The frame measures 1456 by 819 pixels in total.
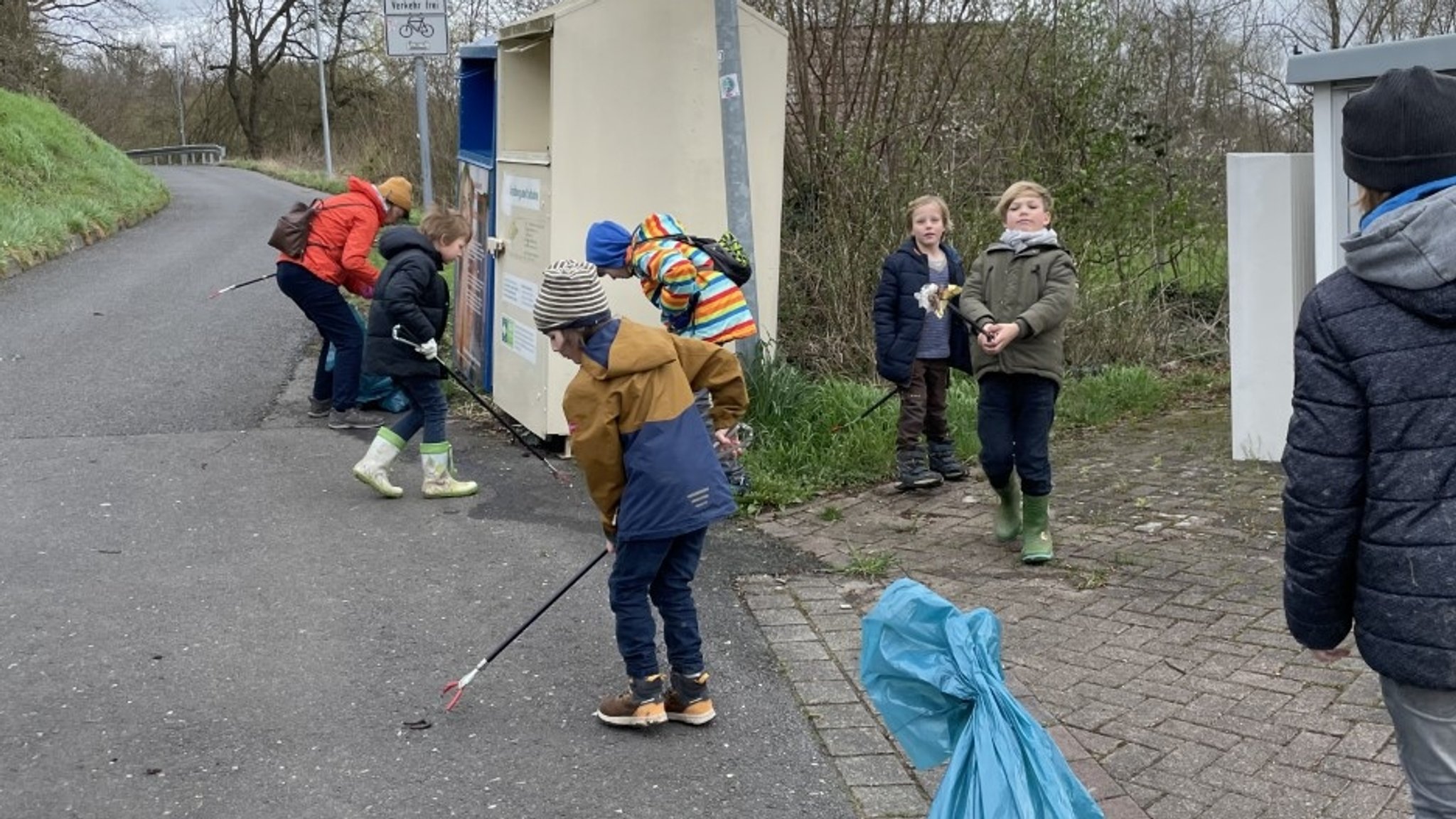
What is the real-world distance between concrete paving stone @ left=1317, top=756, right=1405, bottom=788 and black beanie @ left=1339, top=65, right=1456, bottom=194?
6.26 ft

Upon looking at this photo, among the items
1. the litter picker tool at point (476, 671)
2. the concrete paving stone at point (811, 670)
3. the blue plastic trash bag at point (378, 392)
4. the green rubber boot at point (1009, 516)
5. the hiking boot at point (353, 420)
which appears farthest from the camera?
the blue plastic trash bag at point (378, 392)

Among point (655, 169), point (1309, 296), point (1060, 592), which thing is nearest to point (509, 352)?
point (655, 169)

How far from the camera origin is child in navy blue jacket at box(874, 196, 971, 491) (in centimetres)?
673

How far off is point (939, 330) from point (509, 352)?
8.00 ft

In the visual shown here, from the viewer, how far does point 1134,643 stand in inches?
192

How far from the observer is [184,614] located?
5.20 m

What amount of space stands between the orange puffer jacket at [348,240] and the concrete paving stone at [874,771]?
4918 mm

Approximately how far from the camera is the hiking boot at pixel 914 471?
6953 millimetres

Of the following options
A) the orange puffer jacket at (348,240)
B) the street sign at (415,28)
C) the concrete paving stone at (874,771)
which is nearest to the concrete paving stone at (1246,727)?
the concrete paving stone at (874,771)

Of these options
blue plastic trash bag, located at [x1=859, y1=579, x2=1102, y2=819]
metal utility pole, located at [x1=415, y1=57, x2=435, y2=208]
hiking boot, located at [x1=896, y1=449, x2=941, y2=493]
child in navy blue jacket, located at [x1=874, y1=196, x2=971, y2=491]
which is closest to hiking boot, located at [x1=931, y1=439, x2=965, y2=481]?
child in navy blue jacket, located at [x1=874, y1=196, x2=971, y2=491]

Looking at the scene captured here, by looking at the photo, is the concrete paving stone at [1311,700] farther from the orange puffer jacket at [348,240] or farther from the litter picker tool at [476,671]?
the orange puffer jacket at [348,240]

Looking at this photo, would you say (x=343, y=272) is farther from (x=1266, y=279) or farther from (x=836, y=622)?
(x=1266, y=279)

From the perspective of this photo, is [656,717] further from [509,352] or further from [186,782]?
[509,352]

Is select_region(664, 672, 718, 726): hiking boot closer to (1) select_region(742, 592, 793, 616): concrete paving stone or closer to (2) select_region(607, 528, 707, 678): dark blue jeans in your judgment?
(2) select_region(607, 528, 707, 678): dark blue jeans
